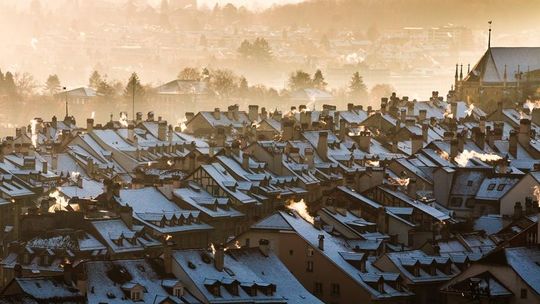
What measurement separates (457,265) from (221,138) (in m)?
55.5

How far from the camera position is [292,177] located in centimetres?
15138

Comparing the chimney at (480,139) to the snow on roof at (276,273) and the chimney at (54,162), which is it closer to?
the chimney at (54,162)

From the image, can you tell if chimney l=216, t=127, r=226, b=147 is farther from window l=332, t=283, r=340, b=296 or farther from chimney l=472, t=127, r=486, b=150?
window l=332, t=283, r=340, b=296

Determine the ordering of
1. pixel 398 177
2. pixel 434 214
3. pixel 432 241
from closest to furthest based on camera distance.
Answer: pixel 432 241
pixel 434 214
pixel 398 177

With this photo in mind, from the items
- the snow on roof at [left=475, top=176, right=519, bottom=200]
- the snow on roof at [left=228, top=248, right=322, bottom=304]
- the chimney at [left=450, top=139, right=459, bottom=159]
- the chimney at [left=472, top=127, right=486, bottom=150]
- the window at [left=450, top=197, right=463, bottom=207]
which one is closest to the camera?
the snow on roof at [left=228, top=248, right=322, bottom=304]

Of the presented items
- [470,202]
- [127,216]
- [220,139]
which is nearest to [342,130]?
[220,139]

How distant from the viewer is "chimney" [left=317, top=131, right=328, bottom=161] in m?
165

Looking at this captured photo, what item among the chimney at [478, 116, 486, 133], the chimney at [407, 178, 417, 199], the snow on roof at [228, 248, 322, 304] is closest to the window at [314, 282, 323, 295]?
the snow on roof at [228, 248, 322, 304]

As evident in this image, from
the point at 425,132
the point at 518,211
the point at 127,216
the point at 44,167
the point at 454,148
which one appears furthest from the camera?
the point at 425,132

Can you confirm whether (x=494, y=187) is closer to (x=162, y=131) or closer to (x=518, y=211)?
(x=518, y=211)

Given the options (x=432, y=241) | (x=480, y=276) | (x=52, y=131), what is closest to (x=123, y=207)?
(x=432, y=241)

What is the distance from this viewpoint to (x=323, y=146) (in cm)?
16538

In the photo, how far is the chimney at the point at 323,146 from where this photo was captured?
165 meters

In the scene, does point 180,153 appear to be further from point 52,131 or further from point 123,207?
point 123,207
